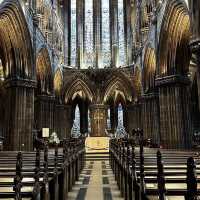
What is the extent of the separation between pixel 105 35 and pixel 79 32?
329cm

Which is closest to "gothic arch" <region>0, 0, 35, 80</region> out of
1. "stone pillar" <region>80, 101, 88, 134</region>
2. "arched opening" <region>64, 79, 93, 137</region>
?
"arched opening" <region>64, 79, 93, 137</region>

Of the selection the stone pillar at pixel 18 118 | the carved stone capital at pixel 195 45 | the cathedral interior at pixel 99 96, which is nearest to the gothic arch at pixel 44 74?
the cathedral interior at pixel 99 96

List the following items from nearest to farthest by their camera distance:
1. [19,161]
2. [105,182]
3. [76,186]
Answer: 1. [19,161]
2. [76,186]
3. [105,182]

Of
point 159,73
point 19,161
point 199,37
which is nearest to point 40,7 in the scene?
point 159,73

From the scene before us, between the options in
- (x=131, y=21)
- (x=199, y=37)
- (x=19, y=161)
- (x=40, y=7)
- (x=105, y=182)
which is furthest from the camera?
(x=131, y=21)

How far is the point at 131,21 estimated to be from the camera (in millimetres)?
36688

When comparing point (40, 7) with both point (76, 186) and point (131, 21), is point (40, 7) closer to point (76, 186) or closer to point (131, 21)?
point (131, 21)

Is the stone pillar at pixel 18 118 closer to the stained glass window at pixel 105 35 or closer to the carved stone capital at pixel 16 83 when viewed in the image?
the carved stone capital at pixel 16 83

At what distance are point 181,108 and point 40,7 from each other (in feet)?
46.6

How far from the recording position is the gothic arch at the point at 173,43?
19031 mm

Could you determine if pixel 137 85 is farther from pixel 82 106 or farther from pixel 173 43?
pixel 173 43

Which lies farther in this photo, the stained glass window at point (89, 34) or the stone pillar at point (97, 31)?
the stained glass window at point (89, 34)

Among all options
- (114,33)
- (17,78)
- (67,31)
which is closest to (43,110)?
(17,78)

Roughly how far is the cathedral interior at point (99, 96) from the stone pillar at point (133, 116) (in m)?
0.19
